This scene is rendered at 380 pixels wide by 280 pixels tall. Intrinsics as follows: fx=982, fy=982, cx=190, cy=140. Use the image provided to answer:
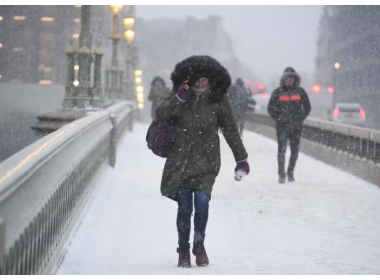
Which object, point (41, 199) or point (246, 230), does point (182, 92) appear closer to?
point (41, 199)

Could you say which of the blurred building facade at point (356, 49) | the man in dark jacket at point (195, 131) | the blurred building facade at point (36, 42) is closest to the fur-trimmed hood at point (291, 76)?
the man in dark jacket at point (195, 131)


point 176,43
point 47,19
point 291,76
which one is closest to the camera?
point 291,76

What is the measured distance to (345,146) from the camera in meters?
17.8

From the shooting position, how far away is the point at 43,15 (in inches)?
3447

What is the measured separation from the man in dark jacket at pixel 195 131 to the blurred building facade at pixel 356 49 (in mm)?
81579

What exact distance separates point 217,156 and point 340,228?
9.31ft

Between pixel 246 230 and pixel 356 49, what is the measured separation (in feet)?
324

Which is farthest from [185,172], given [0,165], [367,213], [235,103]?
[235,103]

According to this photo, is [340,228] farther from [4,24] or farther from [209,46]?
[209,46]

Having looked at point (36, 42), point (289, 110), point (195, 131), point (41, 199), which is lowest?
point (41, 199)

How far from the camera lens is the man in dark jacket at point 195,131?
7.35 m

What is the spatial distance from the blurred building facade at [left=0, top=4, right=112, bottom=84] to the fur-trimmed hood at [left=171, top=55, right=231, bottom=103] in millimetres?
75786

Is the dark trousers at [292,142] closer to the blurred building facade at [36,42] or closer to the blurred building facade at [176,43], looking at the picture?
the blurred building facade at [36,42]

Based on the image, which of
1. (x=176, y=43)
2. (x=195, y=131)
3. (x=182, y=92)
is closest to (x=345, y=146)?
(x=195, y=131)
